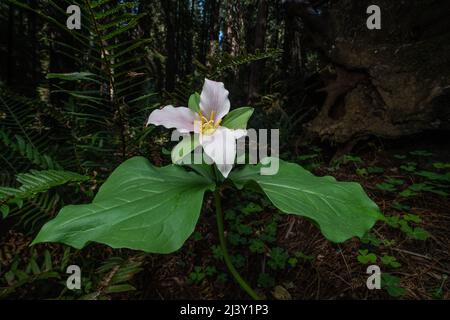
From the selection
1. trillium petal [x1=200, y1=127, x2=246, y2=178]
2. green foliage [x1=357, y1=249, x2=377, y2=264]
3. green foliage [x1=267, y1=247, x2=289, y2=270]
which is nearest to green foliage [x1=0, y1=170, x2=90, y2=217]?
trillium petal [x1=200, y1=127, x2=246, y2=178]

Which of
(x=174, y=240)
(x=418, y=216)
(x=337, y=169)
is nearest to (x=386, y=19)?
(x=337, y=169)

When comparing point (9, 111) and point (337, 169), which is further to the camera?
point (337, 169)

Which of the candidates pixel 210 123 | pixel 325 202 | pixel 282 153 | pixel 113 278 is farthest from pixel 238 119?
pixel 282 153

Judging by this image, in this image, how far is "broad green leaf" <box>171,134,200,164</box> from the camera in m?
0.87

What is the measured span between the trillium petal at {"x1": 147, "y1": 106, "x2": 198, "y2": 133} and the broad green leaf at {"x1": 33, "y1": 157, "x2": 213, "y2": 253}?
8.4 inches

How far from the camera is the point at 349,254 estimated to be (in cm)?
158

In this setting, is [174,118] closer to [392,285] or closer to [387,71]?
[392,285]

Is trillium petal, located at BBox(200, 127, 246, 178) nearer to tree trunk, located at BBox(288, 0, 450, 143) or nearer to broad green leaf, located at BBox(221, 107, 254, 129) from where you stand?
broad green leaf, located at BBox(221, 107, 254, 129)

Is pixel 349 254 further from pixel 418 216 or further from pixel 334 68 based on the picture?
pixel 334 68

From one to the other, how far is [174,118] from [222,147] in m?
0.20

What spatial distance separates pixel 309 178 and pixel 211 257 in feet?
3.19

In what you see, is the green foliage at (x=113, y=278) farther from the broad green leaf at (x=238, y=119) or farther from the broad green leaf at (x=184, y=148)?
the broad green leaf at (x=238, y=119)

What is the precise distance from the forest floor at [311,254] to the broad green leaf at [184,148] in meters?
0.85

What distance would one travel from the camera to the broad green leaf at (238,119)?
0.97 metres
